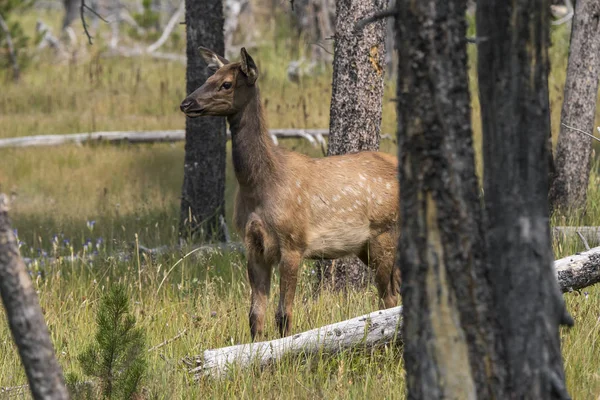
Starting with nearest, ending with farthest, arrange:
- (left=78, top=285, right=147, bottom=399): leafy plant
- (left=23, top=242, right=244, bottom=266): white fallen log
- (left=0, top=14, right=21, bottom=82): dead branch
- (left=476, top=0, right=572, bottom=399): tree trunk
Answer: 1. (left=476, top=0, right=572, bottom=399): tree trunk
2. (left=78, top=285, right=147, bottom=399): leafy plant
3. (left=23, top=242, right=244, bottom=266): white fallen log
4. (left=0, top=14, right=21, bottom=82): dead branch

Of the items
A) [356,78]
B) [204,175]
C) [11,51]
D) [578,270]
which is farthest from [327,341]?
[11,51]

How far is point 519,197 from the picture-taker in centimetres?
319

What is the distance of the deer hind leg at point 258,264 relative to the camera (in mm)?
6223

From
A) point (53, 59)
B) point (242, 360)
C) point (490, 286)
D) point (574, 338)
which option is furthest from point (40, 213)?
point (53, 59)

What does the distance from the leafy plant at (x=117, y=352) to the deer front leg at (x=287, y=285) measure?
211 cm

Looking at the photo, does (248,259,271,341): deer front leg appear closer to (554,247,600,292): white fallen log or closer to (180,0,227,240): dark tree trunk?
(554,247,600,292): white fallen log

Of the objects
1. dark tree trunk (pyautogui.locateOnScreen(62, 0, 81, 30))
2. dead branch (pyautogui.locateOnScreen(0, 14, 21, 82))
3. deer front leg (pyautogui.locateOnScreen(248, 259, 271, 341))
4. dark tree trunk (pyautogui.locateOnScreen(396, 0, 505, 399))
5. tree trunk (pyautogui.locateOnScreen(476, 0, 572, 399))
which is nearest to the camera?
dark tree trunk (pyautogui.locateOnScreen(396, 0, 505, 399))

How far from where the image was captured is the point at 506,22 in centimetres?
311

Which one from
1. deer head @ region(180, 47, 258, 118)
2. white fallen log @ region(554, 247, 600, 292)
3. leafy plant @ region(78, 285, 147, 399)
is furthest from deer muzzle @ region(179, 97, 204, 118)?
white fallen log @ region(554, 247, 600, 292)

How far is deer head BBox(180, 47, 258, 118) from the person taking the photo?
617 cm

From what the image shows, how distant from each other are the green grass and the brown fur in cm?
32

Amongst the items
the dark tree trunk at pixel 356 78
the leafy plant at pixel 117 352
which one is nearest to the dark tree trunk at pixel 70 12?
the dark tree trunk at pixel 356 78

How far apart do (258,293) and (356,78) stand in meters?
2.12

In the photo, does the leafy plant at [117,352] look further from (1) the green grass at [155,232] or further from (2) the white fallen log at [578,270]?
(2) the white fallen log at [578,270]
